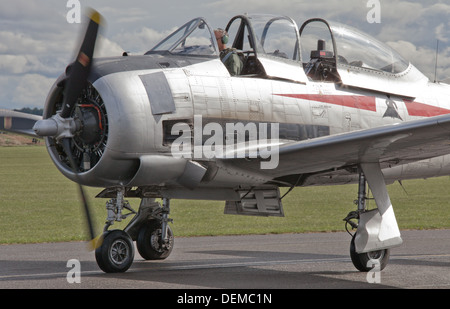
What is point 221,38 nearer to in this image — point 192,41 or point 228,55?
point 228,55

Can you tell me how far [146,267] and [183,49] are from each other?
3387mm

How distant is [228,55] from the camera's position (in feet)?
34.8

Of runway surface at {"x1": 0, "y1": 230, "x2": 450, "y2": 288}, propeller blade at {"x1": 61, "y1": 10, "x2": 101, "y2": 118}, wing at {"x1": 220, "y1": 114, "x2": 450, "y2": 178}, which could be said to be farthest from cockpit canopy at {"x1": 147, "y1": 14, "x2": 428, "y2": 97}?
runway surface at {"x1": 0, "y1": 230, "x2": 450, "y2": 288}

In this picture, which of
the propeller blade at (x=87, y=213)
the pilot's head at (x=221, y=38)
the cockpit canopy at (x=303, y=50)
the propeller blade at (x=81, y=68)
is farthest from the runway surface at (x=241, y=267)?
the pilot's head at (x=221, y=38)

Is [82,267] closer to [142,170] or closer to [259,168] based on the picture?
[142,170]

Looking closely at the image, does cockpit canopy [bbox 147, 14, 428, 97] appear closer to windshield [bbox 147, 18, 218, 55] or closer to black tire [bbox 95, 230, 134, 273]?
windshield [bbox 147, 18, 218, 55]

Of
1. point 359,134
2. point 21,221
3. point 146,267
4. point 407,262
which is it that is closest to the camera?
point 359,134

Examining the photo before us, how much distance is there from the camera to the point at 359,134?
30.2ft

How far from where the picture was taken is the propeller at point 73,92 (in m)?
9.52

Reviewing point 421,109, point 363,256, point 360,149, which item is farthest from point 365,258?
point 421,109

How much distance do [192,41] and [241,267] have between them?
3.58 metres

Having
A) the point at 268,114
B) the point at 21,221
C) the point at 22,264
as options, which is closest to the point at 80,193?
the point at 22,264

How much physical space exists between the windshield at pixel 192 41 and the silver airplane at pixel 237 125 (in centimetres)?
2

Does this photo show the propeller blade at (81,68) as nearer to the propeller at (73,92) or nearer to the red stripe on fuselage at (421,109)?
the propeller at (73,92)
